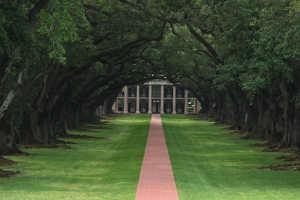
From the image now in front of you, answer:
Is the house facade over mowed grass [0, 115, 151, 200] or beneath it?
over

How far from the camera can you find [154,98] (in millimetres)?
148375

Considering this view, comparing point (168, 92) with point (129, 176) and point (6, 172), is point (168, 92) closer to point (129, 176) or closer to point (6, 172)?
point (129, 176)

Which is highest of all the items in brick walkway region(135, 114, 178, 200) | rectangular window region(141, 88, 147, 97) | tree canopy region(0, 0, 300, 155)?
rectangular window region(141, 88, 147, 97)

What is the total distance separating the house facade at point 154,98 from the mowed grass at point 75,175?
10885 cm

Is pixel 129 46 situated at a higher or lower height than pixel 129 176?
higher

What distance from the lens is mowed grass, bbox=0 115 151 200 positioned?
59.4 feet

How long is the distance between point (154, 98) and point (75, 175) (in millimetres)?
124773

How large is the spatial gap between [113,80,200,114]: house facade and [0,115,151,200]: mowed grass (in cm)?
10885

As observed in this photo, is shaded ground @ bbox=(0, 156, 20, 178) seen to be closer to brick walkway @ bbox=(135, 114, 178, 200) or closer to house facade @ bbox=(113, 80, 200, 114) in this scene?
brick walkway @ bbox=(135, 114, 178, 200)

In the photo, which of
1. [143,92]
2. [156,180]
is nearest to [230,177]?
[156,180]

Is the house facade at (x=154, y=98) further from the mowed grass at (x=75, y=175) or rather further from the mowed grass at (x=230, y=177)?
the mowed grass at (x=75, y=175)

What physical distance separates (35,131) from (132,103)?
11150 cm

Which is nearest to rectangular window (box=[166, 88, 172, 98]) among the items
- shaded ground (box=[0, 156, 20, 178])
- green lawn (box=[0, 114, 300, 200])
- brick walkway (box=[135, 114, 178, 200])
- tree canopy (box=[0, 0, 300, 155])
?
tree canopy (box=[0, 0, 300, 155])

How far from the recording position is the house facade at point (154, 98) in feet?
480
